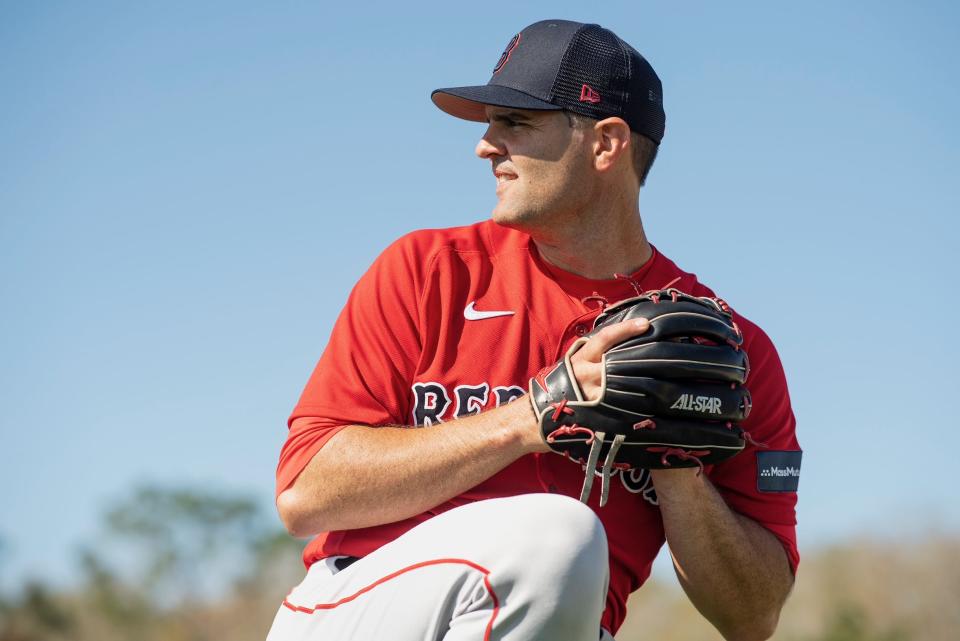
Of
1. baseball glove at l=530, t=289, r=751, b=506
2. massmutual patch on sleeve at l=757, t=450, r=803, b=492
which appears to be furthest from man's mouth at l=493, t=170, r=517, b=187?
massmutual patch on sleeve at l=757, t=450, r=803, b=492

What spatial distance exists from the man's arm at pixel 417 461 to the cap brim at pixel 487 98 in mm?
1087

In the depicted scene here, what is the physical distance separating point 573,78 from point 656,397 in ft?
4.70

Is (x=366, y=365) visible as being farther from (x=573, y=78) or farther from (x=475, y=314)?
(x=573, y=78)

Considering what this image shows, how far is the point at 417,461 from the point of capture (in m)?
3.58

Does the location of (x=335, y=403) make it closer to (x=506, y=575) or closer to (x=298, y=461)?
(x=298, y=461)

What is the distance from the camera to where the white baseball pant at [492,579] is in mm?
3057

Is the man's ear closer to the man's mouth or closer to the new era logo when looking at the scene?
the new era logo

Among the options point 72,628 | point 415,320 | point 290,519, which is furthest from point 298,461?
point 72,628

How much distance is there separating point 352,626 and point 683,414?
1149 mm

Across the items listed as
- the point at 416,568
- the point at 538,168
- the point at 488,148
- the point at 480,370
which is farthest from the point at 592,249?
the point at 416,568

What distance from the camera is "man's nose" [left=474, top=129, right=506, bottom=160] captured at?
14.4 ft

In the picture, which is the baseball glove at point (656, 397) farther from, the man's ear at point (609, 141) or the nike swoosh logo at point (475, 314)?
the man's ear at point (609, 141)

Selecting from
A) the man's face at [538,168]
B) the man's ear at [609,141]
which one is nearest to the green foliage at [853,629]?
the man's ear at [609,141]

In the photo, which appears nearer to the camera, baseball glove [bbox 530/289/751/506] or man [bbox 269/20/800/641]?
man [bbox 269/20/800/641]
